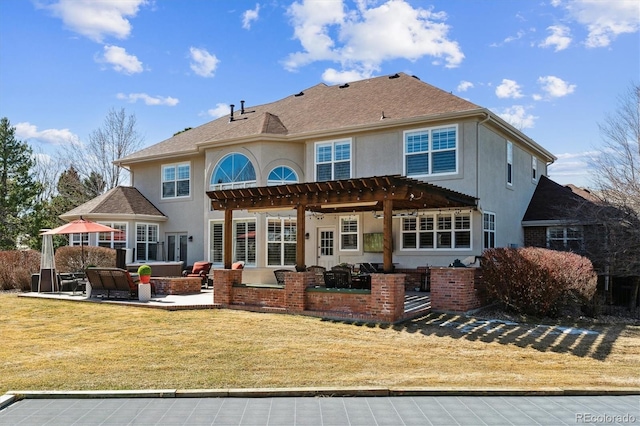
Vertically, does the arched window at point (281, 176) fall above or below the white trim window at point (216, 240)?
above

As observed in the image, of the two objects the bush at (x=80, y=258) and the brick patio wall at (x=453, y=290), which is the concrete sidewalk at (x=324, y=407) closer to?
the brick patio wall at (x=453, y=290)

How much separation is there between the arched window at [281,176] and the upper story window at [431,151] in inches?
183

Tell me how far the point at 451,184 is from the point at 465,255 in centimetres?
236

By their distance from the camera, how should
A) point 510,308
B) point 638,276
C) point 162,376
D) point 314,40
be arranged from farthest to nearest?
point 314,40 → point 638,276 → point 510,308 → point 162,376

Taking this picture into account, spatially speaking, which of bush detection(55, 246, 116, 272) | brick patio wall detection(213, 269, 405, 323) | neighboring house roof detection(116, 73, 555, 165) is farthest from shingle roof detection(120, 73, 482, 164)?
brick patio wall detection(213, 269, 405, 323)

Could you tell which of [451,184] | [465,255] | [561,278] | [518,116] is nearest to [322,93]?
[451,184]

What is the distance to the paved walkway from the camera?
5215mm

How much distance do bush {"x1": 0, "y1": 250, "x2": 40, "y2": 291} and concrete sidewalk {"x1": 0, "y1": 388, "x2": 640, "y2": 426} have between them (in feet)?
49.2

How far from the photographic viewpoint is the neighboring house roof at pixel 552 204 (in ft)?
60.2

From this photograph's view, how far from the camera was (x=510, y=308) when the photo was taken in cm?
1296

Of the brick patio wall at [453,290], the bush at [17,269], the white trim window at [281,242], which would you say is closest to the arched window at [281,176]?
the white trim window at [281,242]

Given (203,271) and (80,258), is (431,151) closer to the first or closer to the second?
(203,271)

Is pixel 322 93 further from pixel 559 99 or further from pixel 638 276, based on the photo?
pixel 638 276

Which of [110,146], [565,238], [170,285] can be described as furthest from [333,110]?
[110,146]
